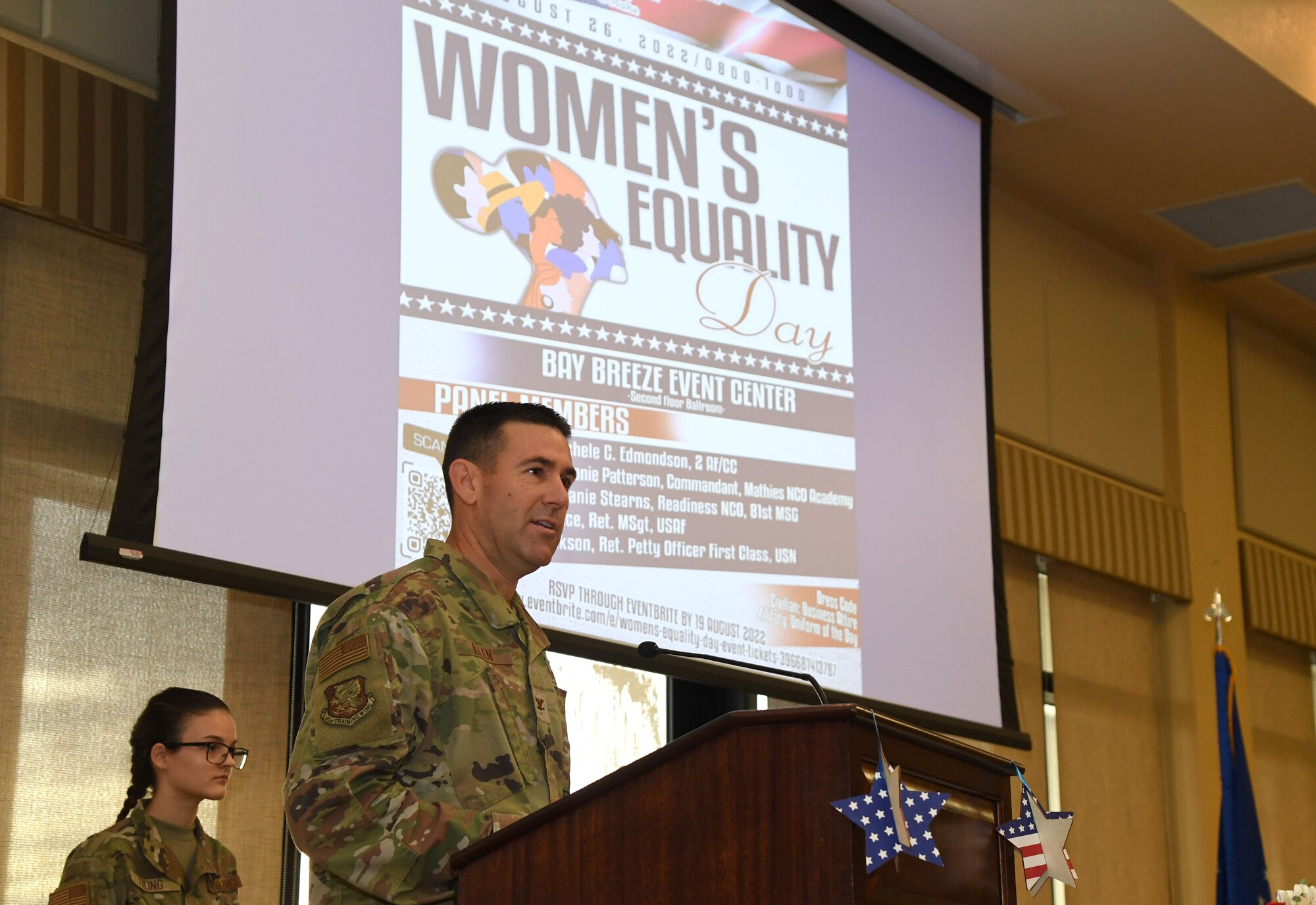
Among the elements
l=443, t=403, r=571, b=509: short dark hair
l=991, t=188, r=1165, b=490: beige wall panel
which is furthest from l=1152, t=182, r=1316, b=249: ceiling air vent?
l=443, t=403, r=571, b=509: short dark hair

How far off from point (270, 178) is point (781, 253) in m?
1.72

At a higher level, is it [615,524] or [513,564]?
[615,524]

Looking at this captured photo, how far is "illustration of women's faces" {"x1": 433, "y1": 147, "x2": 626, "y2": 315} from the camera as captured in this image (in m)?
3.84

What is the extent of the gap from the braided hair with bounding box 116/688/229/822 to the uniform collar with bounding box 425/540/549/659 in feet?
4.24

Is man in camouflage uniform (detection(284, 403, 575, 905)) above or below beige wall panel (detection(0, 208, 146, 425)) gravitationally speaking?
below

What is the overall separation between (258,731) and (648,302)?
1444 millimetres

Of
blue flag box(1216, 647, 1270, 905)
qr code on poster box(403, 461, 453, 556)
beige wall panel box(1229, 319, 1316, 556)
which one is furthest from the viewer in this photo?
beige wall panel box(1229, 319, 1316, 556)

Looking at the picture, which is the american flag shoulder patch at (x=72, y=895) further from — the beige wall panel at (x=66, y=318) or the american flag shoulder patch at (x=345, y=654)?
the american flag shoulder patch at (x=345, y=654)

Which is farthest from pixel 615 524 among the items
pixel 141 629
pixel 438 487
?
pixel 141 629

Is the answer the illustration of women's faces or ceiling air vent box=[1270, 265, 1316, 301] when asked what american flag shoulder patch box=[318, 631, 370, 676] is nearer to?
the illustration of women's faces

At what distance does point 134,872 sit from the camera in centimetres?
307

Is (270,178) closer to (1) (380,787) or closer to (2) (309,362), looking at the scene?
(2) (309,362)

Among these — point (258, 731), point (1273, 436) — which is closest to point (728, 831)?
point (258, 731)

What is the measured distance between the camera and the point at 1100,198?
6934 mm
